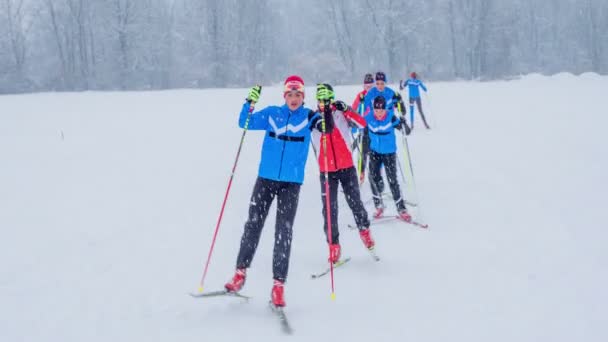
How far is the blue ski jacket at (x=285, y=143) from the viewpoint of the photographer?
→ 14.5 feet

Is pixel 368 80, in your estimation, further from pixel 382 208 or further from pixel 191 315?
pixel 191 315

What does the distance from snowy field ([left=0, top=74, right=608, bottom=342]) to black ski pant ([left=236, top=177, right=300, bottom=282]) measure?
54 centimetres

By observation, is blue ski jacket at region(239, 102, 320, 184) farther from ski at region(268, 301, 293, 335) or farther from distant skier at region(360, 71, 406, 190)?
distant skier at region(360, 71, 406, 190)

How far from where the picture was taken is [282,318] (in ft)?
13.9

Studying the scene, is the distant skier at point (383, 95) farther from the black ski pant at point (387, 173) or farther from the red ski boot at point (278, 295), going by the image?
the red ski boot at point (278, 295)

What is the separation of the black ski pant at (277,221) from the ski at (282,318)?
28 cm

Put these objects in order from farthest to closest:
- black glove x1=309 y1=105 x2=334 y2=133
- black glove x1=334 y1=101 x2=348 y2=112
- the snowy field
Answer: black glove x1=334 y1=101 x2=348 y2=112 → black glove x1=309 y1=105 x2=334 y2=133 → the snowy field

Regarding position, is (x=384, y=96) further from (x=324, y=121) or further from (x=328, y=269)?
(x=328, y=269)

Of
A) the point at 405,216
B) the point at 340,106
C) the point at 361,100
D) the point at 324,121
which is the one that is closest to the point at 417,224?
the point at 405,216

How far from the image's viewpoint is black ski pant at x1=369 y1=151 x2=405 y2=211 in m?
7.07

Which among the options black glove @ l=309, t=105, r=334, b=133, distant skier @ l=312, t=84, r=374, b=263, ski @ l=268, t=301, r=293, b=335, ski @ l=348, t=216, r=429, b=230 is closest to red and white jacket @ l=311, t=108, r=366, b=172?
distant skier @ l=312, t=84, r=374, b=263

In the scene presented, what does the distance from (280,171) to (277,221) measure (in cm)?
49

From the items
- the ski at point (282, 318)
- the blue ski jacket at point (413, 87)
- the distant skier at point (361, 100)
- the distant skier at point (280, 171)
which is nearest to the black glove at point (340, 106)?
the distant skier at point (280, 171)

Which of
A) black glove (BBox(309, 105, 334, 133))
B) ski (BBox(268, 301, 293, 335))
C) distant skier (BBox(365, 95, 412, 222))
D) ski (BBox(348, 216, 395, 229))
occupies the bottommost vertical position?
ski (BBox(268, 301, 293, 335))
